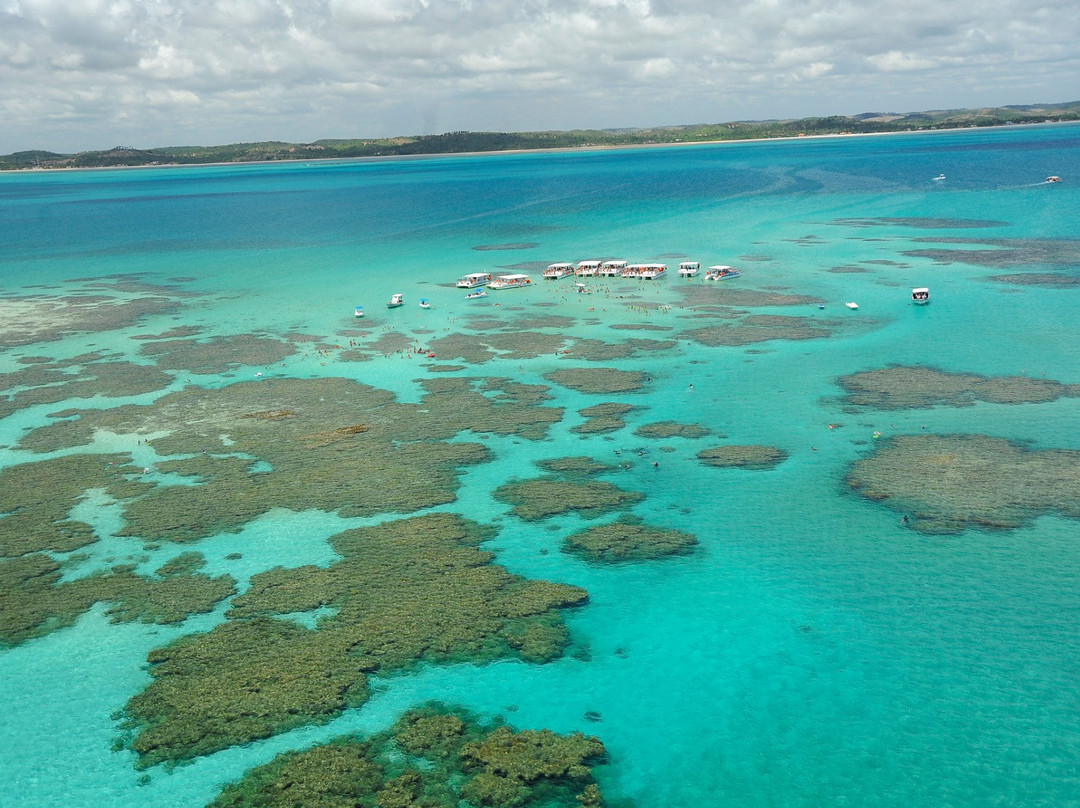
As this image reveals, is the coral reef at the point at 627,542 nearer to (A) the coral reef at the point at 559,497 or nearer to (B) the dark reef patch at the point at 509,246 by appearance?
(A) the coral reef at the point at 559,497

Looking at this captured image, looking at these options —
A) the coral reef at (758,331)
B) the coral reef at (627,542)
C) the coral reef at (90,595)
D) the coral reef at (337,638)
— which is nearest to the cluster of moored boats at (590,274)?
the coral reef at (758,331)

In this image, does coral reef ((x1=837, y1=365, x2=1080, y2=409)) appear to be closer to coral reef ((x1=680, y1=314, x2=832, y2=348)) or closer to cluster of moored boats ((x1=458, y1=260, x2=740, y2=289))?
coral reef ((x1=680, y1=314, x2=832, y2=348))

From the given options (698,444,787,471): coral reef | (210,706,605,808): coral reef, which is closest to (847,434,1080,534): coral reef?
(698,444,787,471): coral reef

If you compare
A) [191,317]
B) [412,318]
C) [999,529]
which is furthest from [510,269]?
[999,529]

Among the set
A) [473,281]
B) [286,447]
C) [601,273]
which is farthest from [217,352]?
[601,273]

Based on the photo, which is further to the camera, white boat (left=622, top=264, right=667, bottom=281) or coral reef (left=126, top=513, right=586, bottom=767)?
white boat (left=622, top=264, right=667, bottom=281)

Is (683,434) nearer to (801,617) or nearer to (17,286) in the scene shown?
(801,617)
